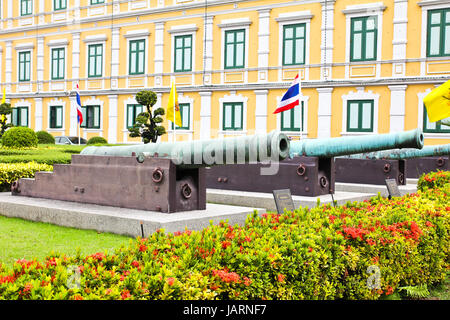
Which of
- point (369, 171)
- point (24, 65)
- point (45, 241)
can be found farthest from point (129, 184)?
point (24, 65)

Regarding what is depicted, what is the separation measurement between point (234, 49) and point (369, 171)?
1482 centimetres

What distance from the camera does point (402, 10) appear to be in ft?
76.5

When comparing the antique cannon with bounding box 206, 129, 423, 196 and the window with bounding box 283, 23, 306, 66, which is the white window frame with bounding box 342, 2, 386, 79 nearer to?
the window with bounding box 283, 23, 306, 66

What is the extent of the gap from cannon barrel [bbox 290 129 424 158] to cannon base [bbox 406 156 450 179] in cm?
599

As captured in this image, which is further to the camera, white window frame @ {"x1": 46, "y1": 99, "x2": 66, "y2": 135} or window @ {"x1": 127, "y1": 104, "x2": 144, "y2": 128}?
white window frame @ {"x1": 46, "y1": 99, "x2": 66, "y2": 135}

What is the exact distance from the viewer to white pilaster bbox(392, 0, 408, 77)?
76.4ft

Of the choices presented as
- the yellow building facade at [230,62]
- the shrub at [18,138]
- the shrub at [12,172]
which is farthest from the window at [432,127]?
the shrub at [12,172]

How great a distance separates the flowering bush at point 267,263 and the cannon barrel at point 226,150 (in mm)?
1279

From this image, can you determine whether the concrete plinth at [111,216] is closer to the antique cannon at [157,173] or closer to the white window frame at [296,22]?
the antique cannon at [157,173]

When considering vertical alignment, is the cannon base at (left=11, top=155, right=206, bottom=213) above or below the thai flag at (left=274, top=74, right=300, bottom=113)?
below

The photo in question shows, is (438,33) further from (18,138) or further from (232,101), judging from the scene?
(18,138)

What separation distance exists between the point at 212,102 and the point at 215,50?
2.72 meters

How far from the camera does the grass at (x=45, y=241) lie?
6.65 m

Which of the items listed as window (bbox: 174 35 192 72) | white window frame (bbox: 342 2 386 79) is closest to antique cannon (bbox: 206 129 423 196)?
white window frame (bbox: 342 2 386 79)
